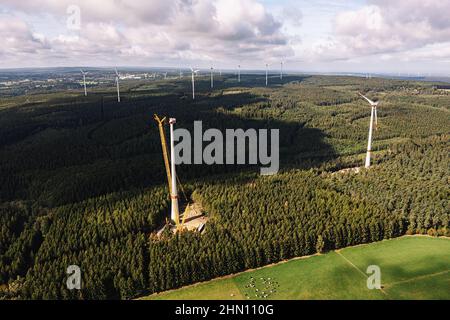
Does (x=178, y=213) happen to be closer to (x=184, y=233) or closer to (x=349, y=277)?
(x=184, y=233)

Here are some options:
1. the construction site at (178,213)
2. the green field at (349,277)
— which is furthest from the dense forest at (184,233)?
the green field at (349,277)

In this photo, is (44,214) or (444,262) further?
(44,214)

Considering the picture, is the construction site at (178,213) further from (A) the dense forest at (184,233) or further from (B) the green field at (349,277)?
(B) the green field at (349,277)

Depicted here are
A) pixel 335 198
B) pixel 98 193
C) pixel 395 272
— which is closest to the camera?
pixel 395 272

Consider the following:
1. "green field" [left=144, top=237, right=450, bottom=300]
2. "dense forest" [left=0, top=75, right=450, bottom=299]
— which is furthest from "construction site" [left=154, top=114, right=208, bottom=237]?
"green field" [left=144, top=237, right=450, bottom=300]

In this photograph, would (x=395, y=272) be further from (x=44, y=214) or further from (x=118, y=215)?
(x=44, y=214)

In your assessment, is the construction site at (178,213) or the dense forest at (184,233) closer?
the dense forest at (184,233)

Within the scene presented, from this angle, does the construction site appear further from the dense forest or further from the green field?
the green field

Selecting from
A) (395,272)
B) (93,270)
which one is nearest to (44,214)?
(93,270)
